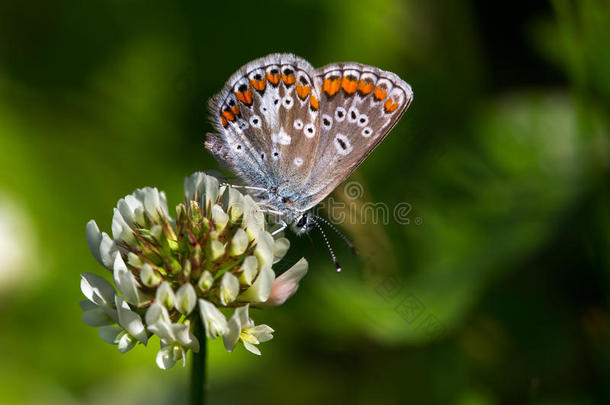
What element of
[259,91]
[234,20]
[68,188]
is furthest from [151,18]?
[259,91]

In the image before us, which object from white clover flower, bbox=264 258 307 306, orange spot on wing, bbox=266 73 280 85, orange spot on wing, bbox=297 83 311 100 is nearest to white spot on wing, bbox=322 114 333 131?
orange spot on wing, bbox=297 83 311 100

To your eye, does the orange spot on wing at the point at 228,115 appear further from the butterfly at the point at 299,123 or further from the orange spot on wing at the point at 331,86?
the orange spot on wing at the point at 331,86

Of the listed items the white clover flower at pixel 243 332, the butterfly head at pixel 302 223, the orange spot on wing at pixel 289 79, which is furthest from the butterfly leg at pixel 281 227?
the orange spot on wing at pixel 289 79

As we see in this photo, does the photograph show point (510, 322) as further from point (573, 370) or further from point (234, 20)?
point (234, 20)

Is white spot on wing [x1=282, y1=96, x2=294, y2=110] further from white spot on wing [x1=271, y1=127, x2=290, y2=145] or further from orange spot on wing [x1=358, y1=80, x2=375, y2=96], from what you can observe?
orange spot on wing [x1=358, y1=80, x2=375, y2=96]

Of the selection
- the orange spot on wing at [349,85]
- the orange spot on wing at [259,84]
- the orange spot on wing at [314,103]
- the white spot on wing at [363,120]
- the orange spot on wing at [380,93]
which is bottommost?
the white spot on wing at [363,120]

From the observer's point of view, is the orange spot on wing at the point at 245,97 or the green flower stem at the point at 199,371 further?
the orange spot on wing at the point at 245,97
